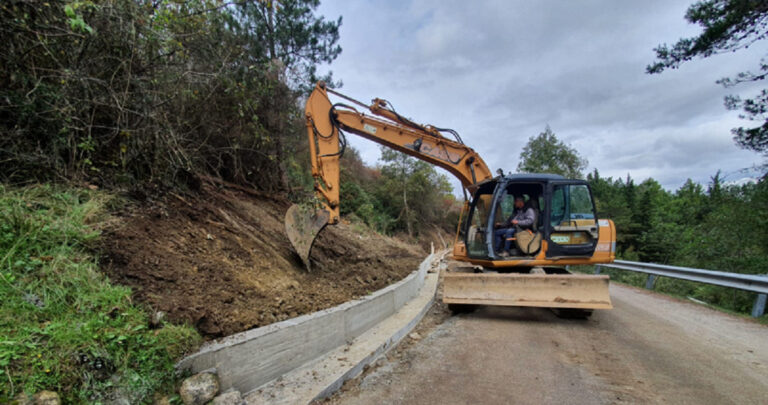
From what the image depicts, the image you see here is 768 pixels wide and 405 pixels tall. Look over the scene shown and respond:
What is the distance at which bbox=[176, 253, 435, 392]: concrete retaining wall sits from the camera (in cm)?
232

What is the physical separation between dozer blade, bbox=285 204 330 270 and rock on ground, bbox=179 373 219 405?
104 inches

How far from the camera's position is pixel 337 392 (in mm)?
2693

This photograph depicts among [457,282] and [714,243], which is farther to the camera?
[714,243]

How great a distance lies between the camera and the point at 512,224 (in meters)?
5.47

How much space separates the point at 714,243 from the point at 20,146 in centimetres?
1620

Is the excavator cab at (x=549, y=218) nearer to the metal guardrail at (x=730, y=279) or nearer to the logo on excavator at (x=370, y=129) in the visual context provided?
the metal guardrail at (x=730, y=279)

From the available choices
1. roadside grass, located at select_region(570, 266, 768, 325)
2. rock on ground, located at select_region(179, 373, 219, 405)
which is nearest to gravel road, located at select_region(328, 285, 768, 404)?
rock on ground, located at select_region(179, 373, 219, 405)

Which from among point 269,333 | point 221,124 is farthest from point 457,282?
point 221,124

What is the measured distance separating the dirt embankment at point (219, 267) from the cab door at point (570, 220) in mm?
2824

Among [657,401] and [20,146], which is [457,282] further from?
[20,146]

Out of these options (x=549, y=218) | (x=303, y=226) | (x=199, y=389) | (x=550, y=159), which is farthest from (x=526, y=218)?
(x=550, y=159)

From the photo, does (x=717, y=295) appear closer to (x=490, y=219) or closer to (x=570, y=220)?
(x=570, y=220)

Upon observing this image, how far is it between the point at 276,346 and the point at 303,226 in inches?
95.5

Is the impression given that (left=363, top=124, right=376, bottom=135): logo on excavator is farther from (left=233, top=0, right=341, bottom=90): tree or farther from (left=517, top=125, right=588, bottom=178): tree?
(left=517, top=125, right=588, bottom=178): tree
